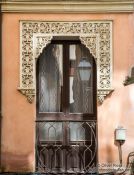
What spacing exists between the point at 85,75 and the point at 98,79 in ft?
1.14

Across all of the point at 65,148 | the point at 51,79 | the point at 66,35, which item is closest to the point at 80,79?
the point at 51,79

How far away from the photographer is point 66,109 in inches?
359

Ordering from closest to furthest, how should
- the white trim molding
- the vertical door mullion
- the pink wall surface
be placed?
the pink wall surface
the white trim molding
the vertical door mullion

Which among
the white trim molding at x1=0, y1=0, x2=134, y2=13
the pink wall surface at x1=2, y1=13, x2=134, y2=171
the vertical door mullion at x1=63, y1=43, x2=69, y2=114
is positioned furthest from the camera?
the vertical door mullion at x1=63, y1=43, x2=69, y2=114

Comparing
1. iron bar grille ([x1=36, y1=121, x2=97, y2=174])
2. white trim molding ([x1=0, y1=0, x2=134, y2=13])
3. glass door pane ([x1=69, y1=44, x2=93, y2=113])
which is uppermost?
white trim molding ([x1=0, y1=0, x2=134, y2=13])

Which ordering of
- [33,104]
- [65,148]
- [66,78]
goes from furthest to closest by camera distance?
[66,78], [65,148], [33,104]

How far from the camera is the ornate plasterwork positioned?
29.4 feet

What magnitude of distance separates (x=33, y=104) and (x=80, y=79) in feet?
3.04

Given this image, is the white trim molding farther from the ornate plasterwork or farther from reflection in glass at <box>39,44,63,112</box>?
reflection in glass at <box>39,44,63,112</box>

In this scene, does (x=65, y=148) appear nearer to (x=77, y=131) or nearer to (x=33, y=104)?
(x=77, y=131)

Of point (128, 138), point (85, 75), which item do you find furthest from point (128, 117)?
point (85, 75)

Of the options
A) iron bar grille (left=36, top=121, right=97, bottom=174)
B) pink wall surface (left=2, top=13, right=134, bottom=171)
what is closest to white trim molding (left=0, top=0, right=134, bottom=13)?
pink wall surface (left=2, top=13, right=134, bottom=171)

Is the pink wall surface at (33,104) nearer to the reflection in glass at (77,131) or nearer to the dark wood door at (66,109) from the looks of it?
the dark wood door at (66,109)

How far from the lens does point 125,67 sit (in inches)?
353
